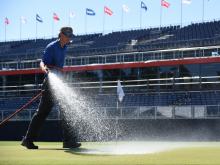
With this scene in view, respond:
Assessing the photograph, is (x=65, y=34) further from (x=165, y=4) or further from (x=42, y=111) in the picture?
(x=165, y=4)

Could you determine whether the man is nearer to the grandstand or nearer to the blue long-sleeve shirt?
the blue long-sleeve shirt

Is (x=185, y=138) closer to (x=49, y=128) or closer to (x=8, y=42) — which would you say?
(x=49, y=128)

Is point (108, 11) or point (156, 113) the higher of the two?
point (108, 11)

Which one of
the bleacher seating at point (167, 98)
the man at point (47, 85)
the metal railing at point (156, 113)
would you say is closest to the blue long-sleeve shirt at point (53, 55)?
the man at point (47, 85)

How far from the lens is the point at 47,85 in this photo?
344 inches

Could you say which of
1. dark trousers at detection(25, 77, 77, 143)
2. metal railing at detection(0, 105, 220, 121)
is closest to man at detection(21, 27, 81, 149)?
dark trousers at detection(25, 77, 77, 143)

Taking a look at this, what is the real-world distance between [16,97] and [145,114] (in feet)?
69.4

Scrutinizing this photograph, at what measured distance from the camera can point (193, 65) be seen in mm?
38938

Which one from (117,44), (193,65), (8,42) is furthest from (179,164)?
(8,42)

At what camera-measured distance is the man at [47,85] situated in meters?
8.84

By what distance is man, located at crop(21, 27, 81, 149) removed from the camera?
8.84m

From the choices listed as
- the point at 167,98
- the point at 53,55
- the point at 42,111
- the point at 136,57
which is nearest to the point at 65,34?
the point at 53,55

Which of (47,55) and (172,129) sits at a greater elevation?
(47,55)

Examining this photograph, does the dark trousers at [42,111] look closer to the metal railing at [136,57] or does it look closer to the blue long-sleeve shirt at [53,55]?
the blue long-sleeve shirt at [53,55]
